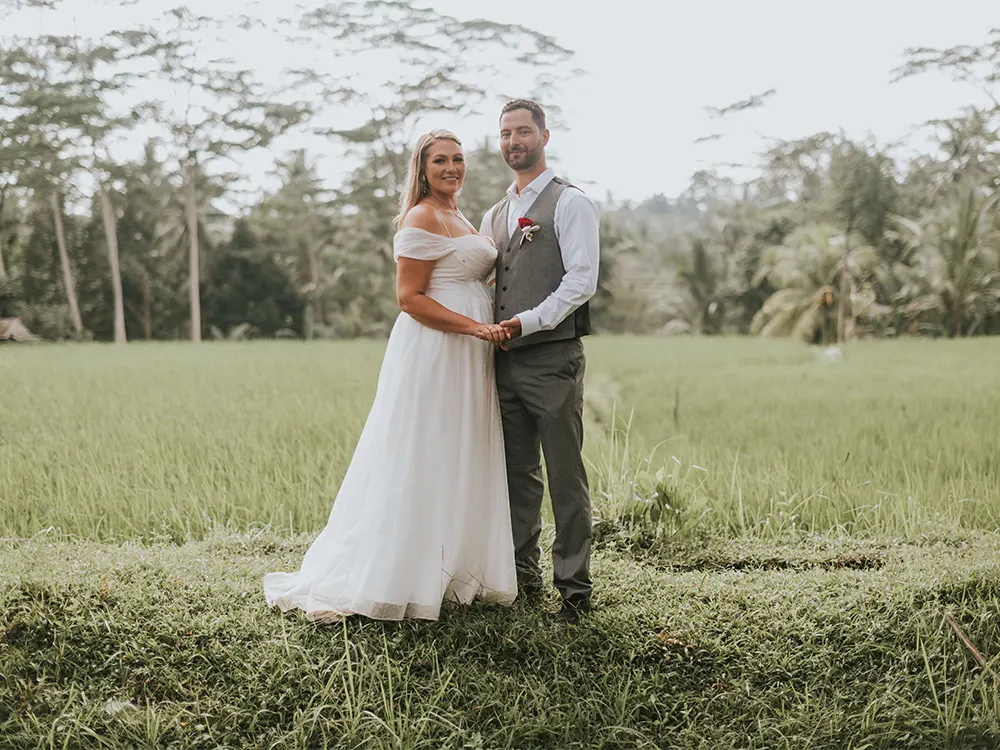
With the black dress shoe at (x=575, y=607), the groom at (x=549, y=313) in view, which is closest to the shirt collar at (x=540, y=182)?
the groom at (x=549, y=313)

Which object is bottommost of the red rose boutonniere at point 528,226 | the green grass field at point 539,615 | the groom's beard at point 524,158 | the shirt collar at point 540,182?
the green grass field at point 539,615

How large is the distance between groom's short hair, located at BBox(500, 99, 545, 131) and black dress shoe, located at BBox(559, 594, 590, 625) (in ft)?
4.57

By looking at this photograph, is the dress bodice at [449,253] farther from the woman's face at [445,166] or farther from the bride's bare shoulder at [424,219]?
the woman's face at [445,166]

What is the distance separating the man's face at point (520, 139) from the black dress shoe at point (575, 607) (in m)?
1.29

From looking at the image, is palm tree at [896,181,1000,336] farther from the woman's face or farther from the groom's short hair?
the woman's face

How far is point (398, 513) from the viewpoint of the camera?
7.26 feet

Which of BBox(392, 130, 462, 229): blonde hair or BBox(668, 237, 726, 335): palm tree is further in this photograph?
BBox(668, 237, 726, 335): palm tree

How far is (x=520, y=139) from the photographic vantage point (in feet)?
7.47

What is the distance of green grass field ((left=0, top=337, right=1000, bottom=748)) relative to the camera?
75.4 inches

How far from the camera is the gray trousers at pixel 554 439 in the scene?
231 centimetres

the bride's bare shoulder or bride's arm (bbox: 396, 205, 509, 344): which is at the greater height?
the bride's bare shoulder

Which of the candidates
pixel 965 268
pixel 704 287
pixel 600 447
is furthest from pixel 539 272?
pixel 704 287

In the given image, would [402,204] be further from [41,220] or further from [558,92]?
[558,92]

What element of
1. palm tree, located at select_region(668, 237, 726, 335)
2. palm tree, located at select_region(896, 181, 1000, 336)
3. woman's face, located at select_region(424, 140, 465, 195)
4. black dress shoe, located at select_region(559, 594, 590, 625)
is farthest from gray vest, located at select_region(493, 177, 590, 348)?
palm tree, located at select_region(668, 237, 726, 335)
